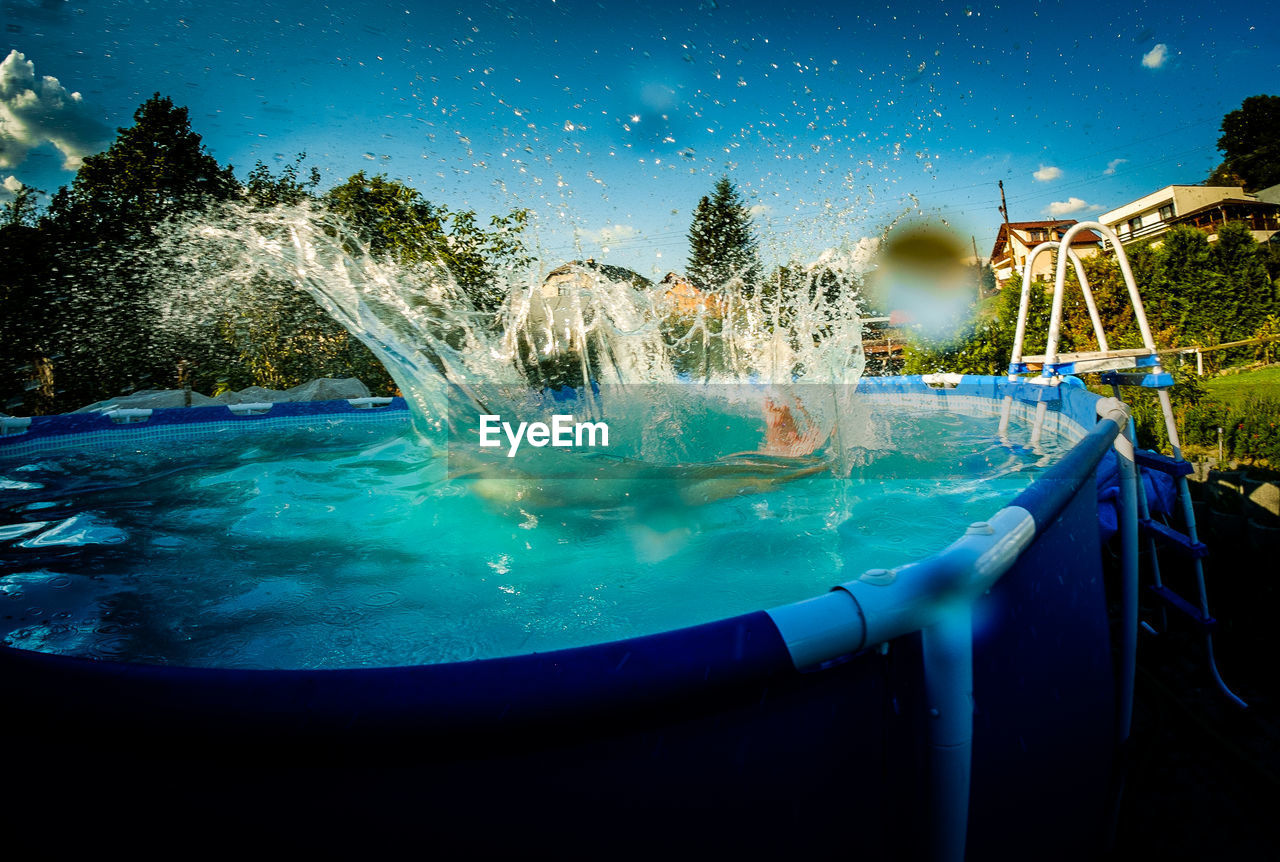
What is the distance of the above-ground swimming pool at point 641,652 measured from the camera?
0.69m

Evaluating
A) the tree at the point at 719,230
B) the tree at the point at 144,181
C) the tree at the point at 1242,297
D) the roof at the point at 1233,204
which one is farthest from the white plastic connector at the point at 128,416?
the roof at the point at 1233,204

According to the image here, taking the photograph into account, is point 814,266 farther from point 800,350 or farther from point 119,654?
point 119,654

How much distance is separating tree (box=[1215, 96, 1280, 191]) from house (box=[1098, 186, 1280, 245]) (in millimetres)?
3030

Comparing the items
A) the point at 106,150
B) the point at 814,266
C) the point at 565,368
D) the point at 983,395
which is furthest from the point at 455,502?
the point at 106,150

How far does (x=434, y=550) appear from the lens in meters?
2.88

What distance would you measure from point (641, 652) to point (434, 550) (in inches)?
95.3

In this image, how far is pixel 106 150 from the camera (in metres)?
13.0

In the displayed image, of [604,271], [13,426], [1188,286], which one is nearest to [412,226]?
[13,426]

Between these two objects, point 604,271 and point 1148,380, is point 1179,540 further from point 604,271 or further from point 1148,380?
point 604,271

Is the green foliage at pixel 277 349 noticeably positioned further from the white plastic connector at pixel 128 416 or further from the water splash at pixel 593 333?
the water splash at pixel 593 333

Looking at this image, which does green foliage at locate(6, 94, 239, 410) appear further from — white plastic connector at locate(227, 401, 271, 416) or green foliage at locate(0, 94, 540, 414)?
white plastic connector at locate(227, 401, 271, 416)

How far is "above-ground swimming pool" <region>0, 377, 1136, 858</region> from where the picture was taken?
0.69 metres

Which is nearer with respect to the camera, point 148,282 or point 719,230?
point 148,282

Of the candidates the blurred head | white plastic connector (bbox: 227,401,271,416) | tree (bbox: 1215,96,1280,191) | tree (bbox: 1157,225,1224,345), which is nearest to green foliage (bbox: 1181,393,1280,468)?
the blurred head
